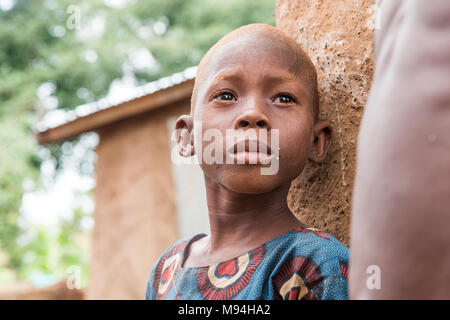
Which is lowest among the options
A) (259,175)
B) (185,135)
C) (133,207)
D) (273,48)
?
(259,175)

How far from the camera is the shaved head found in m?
1.57

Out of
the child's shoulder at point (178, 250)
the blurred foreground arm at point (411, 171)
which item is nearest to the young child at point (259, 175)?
the child's shoulder at point (178, 250)

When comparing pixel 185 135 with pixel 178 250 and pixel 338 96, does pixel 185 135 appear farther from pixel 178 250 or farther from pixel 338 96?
pixel 338 96

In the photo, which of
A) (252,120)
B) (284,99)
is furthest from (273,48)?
(252,120)

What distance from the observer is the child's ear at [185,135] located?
1.81m

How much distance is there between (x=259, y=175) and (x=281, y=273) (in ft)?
0.85

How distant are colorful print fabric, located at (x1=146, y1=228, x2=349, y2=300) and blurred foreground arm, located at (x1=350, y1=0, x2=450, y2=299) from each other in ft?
1.90

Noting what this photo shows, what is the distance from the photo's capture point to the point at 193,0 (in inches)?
474

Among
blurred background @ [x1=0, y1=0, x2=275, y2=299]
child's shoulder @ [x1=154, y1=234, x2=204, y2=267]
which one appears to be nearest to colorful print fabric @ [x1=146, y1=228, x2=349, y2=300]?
child's shoulder @ [x1=154, y1=234, x2=204, y2=267]

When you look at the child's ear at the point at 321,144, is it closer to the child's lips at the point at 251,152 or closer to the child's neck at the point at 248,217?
the child's neck at the point at 248,217

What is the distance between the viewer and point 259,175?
1449 mm

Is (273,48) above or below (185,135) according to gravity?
above

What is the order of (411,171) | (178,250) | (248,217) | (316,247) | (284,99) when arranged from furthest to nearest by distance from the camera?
(178,250), (248,217), (284,99), (316,247), (411,171)

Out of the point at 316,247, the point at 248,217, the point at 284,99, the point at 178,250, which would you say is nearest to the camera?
the point at 316,247
